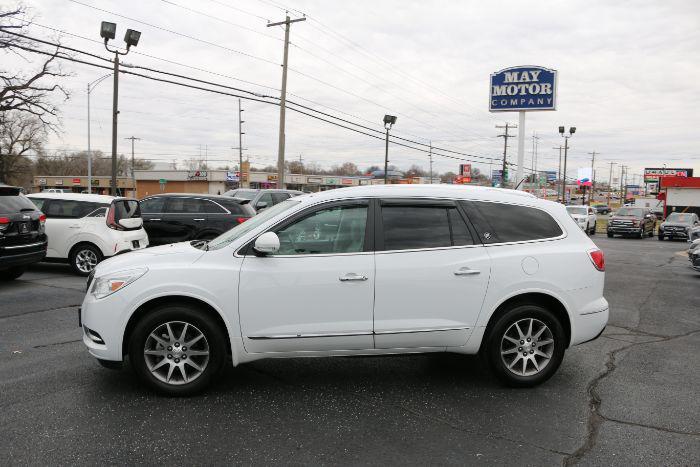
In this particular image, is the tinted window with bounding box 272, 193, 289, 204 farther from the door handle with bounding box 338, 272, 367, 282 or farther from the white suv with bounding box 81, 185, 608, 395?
the door handle with bounding box 338, 272, 367, 282

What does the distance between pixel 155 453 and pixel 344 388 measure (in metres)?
1.70

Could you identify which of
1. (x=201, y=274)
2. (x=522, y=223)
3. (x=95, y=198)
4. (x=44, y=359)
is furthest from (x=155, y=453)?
(x=95, y=198)

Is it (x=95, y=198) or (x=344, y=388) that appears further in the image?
(x=95, y=198)

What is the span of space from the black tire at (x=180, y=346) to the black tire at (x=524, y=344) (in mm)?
2243

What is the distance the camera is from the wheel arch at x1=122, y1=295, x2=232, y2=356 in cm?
432

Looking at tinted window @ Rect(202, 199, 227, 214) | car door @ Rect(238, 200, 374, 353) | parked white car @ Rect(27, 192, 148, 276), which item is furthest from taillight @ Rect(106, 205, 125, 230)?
car door @ Rect(238, 200, 374, 353)

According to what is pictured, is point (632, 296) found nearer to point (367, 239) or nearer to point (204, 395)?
point (367, 239)

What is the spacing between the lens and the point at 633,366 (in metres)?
5.46

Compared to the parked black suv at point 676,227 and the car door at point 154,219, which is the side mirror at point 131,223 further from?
the parked black suv at point 676,227

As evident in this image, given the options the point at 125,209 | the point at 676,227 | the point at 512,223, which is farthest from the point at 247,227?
the point at 676,227

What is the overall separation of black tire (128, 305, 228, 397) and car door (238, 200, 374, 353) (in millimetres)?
237

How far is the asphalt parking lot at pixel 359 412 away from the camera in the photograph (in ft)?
11.4

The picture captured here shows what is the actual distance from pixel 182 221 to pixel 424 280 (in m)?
9.92

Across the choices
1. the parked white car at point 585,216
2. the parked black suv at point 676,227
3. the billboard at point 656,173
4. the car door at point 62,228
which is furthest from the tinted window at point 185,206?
the billboard at point 656,173
